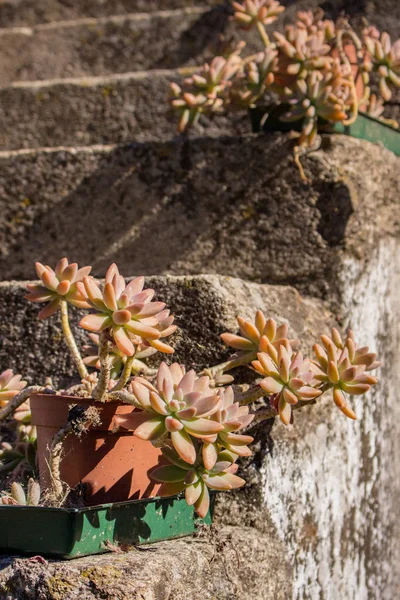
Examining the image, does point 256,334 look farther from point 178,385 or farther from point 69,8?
point 69,8

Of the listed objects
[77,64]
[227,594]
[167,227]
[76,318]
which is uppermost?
[77,64]

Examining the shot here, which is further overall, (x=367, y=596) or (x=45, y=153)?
(x=45, y=153)

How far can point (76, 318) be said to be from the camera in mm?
→ 2014

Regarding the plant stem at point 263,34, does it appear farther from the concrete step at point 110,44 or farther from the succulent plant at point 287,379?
the succulent plant at point 287,379

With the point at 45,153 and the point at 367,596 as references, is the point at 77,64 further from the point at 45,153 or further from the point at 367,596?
the point at 367,596

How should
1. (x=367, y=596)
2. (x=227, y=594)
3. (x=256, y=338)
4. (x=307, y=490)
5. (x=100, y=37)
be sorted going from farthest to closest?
(x=100, y=37) < (x=367, y=596) < (x=307, y=490) < (x=256, y=338) < (x=227, y=594)

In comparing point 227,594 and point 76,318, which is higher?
point 76,318

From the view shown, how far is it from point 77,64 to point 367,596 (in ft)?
7.19

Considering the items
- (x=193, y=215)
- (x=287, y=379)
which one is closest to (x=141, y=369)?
(x=287, y=379)

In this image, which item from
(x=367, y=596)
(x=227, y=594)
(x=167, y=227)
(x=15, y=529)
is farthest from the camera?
(x=167, y=227)

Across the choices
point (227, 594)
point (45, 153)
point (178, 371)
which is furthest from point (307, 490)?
point (45, 153)

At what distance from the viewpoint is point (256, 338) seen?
5.68ft

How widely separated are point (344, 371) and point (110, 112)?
1.56 metres

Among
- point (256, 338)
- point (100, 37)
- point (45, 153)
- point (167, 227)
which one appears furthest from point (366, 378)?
point (100, 37)
